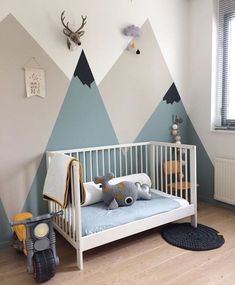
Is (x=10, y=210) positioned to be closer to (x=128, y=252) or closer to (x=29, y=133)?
(x=29, y=133)

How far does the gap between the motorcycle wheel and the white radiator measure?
2070 mm

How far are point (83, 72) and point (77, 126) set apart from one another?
0.53m

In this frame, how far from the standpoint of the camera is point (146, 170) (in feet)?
10.6

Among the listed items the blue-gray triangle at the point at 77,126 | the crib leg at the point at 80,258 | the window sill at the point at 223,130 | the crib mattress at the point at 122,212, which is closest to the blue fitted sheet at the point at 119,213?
the crib mattress at the point at 122,212

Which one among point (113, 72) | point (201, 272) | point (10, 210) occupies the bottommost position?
point (201, 272)

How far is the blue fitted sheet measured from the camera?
2127 millimetres

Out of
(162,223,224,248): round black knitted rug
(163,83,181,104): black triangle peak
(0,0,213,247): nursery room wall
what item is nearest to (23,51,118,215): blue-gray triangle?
(0,0,213,247): nursery room wall

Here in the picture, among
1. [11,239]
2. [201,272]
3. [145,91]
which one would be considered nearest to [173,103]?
[145,91]

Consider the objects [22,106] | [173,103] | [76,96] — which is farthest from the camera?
[173,103]

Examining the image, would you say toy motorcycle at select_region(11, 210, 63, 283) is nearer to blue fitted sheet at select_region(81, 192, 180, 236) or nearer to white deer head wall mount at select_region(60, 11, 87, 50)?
blue fitted sheet at select_region(81, 192, 180, 236)

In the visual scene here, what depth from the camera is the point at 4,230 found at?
7.83 feet

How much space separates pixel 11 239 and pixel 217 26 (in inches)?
122

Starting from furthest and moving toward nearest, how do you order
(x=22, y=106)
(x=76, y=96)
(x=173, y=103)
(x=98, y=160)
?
(x=173, y=103) → (x=98, y=160) → (x=76, y=96) → (x=22, y=106)

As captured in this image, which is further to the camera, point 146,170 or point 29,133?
point 146,170
